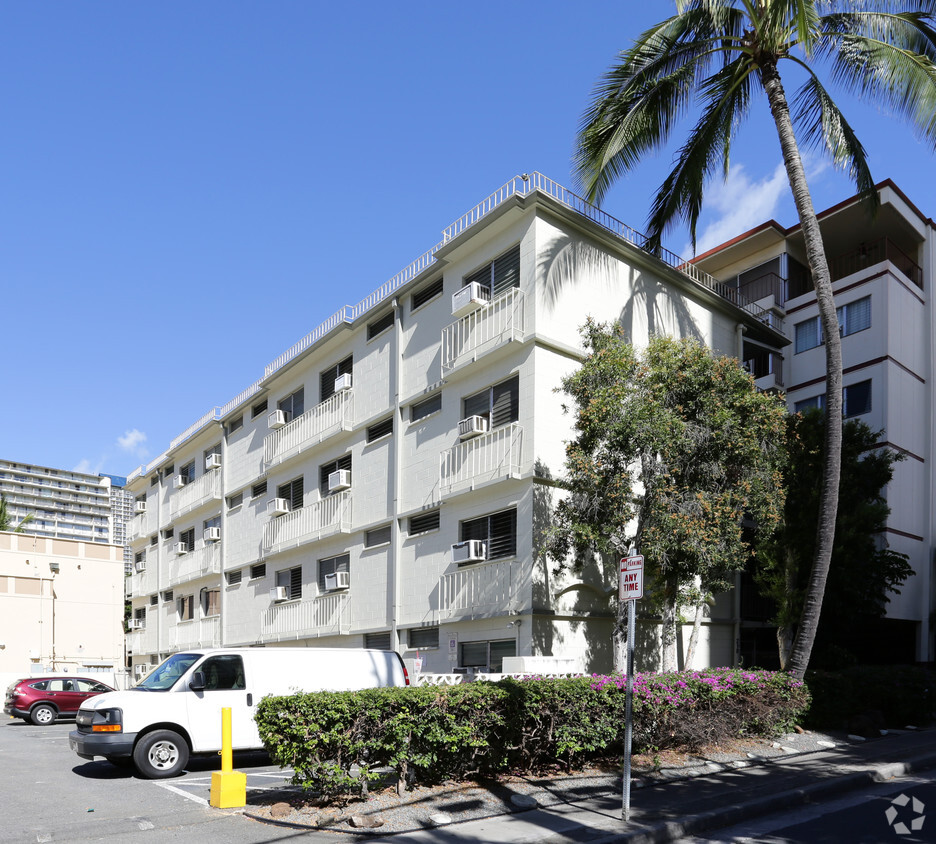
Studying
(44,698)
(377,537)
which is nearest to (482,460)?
(377,537)

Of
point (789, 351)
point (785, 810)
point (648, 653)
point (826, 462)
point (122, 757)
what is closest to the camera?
point (785, 810)

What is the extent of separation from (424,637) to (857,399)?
1543 cm

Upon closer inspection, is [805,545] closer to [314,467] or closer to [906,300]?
[906,300]

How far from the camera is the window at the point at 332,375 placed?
25672 millimetres

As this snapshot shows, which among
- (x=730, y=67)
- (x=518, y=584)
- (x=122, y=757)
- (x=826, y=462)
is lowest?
(x=122, y=757)

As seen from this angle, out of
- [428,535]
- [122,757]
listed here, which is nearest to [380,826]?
[122,757]

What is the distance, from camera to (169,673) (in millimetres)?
13719

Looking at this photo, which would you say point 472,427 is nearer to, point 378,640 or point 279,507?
point 378,640

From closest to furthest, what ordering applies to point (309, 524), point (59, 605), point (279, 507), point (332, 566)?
point (332, 566) → point (309, 524) → point (279, 507) → point (59, 605)

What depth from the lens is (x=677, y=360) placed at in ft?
54.3

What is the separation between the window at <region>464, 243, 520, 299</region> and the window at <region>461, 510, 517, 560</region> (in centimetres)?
490

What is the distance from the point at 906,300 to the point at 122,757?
2552cm

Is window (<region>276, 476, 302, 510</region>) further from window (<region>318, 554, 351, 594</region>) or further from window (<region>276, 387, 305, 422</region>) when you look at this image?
window (<region>318, 554, 351, 594</region>)

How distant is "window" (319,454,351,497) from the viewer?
81.7 feet
